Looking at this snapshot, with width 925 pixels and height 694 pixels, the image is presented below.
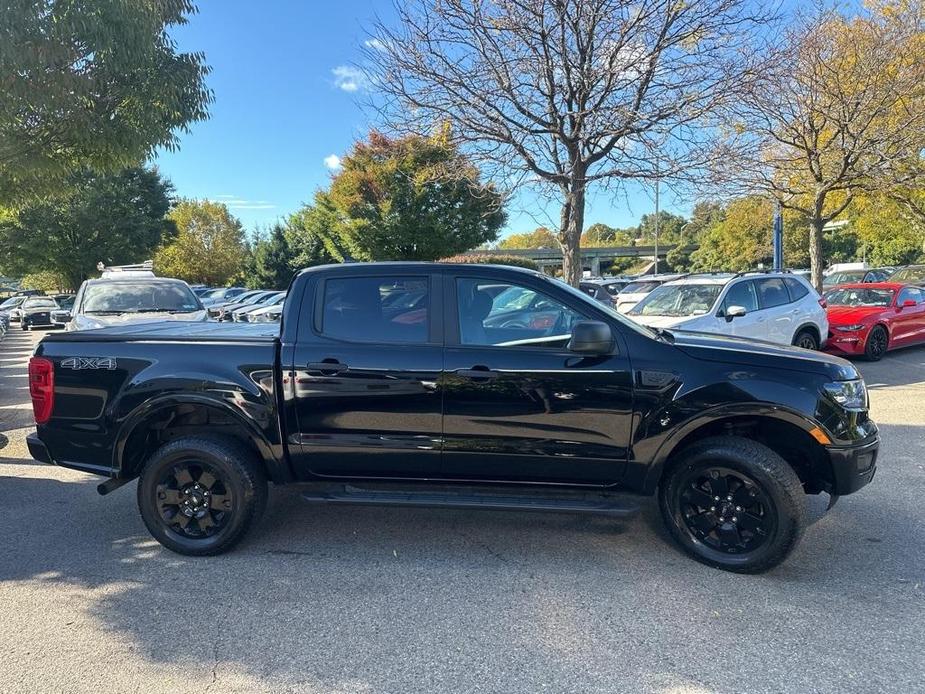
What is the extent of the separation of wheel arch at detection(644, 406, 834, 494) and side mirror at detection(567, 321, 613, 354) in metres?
0.70

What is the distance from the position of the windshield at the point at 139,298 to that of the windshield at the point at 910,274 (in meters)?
21.4

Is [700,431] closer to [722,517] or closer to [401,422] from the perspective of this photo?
[722,517]

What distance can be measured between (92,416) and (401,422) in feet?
6.78

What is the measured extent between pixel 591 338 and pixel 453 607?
1.68 metres

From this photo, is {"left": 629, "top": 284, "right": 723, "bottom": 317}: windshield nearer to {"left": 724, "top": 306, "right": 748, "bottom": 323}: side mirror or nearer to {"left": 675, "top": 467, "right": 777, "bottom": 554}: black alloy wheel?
{"left": 724, "top": 306, "right": 748, "bottom": 323}: side mirror

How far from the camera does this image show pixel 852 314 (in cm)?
1095

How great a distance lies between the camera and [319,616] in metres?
3.20

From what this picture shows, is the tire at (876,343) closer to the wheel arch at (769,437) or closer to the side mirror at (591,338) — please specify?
the wheel arch at (769,437)

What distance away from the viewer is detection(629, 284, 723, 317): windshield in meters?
8.90

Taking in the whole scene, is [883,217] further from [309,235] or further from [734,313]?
[309,235]

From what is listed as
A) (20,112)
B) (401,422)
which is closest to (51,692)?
(401,422)

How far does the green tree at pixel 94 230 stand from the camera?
33.0 meters

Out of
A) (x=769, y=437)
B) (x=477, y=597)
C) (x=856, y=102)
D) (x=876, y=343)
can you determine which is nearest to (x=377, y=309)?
(x=477, y=597)

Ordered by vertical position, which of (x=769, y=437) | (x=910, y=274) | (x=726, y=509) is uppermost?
(x=910, y=274)
